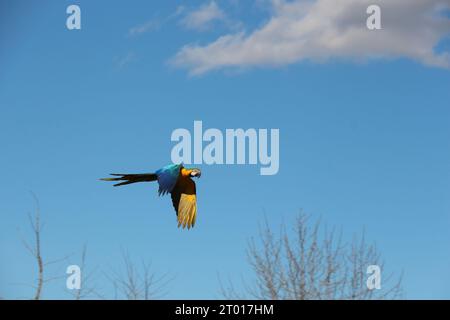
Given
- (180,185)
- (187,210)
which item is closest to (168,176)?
(180,185)

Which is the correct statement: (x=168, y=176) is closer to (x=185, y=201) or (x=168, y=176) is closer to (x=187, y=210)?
(x=185, y=201)

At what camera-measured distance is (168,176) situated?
11820 mm

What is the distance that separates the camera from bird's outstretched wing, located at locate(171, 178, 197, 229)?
11.5m

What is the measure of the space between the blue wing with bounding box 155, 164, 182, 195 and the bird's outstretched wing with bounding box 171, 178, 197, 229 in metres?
0.14

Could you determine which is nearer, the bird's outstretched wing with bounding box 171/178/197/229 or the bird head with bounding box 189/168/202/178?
the bird's outstretched wing with bounding box 171/178/197/229

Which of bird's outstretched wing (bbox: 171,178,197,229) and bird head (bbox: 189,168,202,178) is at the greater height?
bird head (bbox: 189,168,202,178)

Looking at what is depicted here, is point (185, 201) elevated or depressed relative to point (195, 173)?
depressed

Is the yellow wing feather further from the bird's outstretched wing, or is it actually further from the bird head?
the bird head

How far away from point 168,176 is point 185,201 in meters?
0.54

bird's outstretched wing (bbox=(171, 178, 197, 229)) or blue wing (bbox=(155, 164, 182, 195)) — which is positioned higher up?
blue wing (bbox=(155, 164, 182, 195))
